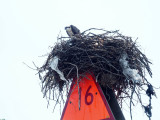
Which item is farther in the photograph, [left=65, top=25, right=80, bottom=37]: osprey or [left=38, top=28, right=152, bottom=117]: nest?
[left=65, top=25, right=80, bottom=37]: osprey

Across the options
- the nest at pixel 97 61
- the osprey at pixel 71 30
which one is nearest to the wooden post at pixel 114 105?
the nest at pixel 97 61

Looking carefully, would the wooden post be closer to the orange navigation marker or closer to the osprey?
the orange navigation marker

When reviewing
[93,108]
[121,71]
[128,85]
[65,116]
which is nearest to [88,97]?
[93,108]

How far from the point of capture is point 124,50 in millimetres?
3639

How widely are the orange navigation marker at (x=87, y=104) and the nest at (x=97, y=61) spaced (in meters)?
0.15

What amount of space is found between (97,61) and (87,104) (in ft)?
2.22

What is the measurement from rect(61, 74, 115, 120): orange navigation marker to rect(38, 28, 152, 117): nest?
151 millimetres

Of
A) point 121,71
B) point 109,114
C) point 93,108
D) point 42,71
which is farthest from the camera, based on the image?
point 42,71

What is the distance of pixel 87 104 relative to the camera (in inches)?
131

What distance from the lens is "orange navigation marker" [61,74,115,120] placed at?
311 cm

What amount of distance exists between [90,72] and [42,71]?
0.81m

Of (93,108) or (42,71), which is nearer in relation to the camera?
(93,108)

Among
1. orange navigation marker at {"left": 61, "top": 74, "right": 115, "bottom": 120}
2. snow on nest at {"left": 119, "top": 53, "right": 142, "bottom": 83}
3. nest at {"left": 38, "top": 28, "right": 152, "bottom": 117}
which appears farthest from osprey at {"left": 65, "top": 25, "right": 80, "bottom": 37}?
snow on nest at {"left": 119, "top": 53, "right": 142, "bottom": 83}

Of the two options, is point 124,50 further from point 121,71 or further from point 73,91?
Result: point 73,91
